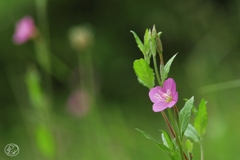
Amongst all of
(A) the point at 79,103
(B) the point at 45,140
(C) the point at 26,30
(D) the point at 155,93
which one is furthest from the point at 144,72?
(A) the point at 79,103

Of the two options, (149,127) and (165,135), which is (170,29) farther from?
(165,135)

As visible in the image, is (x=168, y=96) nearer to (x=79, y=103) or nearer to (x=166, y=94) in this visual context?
(x=166, y=94)

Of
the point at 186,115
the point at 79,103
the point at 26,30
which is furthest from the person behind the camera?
the point at 79,103

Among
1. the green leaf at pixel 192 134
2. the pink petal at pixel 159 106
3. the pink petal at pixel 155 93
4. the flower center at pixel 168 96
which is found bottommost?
the green leaf at pixel 192 134

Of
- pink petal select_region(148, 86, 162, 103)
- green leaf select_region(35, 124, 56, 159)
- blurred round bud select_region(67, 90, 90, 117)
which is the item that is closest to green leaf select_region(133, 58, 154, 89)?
pink petal select_region(148, 86, 162, 103)

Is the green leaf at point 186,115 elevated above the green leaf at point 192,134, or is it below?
above

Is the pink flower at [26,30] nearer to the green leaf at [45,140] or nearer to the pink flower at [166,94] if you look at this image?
the green leaf at [45,140]

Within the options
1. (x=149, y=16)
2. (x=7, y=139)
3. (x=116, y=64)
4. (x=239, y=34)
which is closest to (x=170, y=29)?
(x=149, y=16)

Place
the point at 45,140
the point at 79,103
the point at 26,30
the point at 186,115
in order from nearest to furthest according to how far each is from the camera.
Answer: the point at 186,115 < the point at 45,140 < the point at 26,30 < the point at 79,103

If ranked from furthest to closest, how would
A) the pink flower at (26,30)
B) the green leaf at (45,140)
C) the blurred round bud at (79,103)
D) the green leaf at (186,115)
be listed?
the blurred round bud at (79,103)
the pink flower at (26,30)
the green leaf at (45,140)
the green leaf at (186,115)

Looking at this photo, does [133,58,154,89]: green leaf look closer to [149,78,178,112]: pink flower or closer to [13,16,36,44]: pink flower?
[149,78,178,112]: pink flower

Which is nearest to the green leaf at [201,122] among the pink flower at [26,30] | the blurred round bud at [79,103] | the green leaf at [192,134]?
the green leaf at [192,134]
